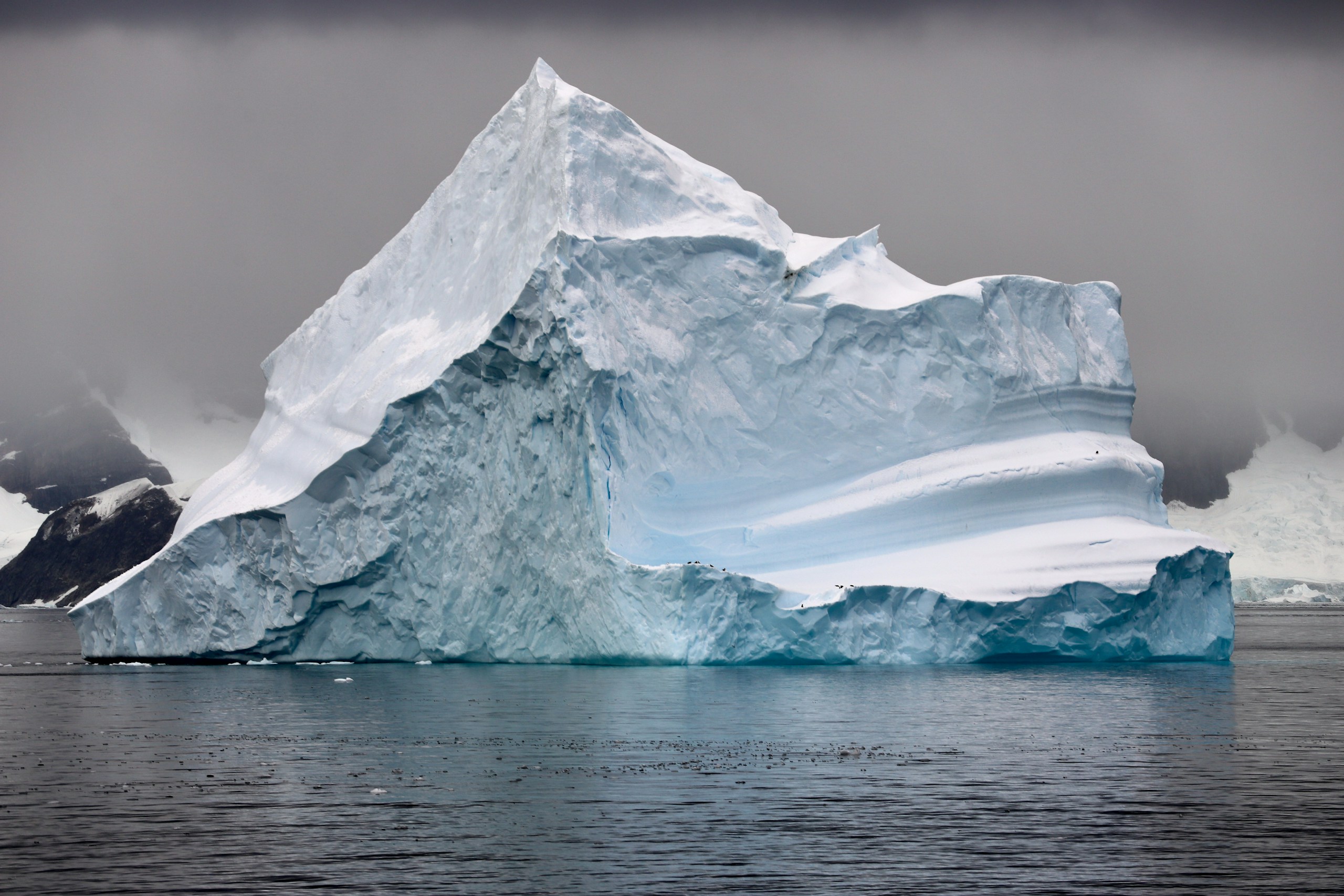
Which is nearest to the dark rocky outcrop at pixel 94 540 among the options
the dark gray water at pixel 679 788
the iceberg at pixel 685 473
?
the iceberg at pixel 685 473

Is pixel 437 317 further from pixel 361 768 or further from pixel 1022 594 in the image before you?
pixel 361 768

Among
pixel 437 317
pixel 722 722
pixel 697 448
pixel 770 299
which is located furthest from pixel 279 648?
→ pixel 722 722

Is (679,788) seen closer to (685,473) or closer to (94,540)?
(685,473)

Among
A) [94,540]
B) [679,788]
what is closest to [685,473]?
[679,788]

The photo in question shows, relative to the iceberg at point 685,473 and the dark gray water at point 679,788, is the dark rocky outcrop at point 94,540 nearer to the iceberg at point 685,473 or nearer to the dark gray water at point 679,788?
the iceberg at point 685,473

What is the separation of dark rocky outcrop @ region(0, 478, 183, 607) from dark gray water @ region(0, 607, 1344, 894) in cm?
9633

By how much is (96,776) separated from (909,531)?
16971mm

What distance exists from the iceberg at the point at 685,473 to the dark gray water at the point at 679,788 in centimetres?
247

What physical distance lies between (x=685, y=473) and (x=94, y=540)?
103 meters

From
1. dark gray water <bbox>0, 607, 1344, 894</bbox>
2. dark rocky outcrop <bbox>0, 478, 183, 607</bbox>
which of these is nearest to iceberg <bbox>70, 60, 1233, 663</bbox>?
dark gray water <bbox>0, 607, 1344, 894</bbox>

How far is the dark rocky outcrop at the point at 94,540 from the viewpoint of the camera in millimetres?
115750

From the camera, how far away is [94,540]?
390ft

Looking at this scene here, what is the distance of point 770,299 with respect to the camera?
96.9 feet

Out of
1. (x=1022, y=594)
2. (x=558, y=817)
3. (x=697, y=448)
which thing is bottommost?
(x=558, y=817)
